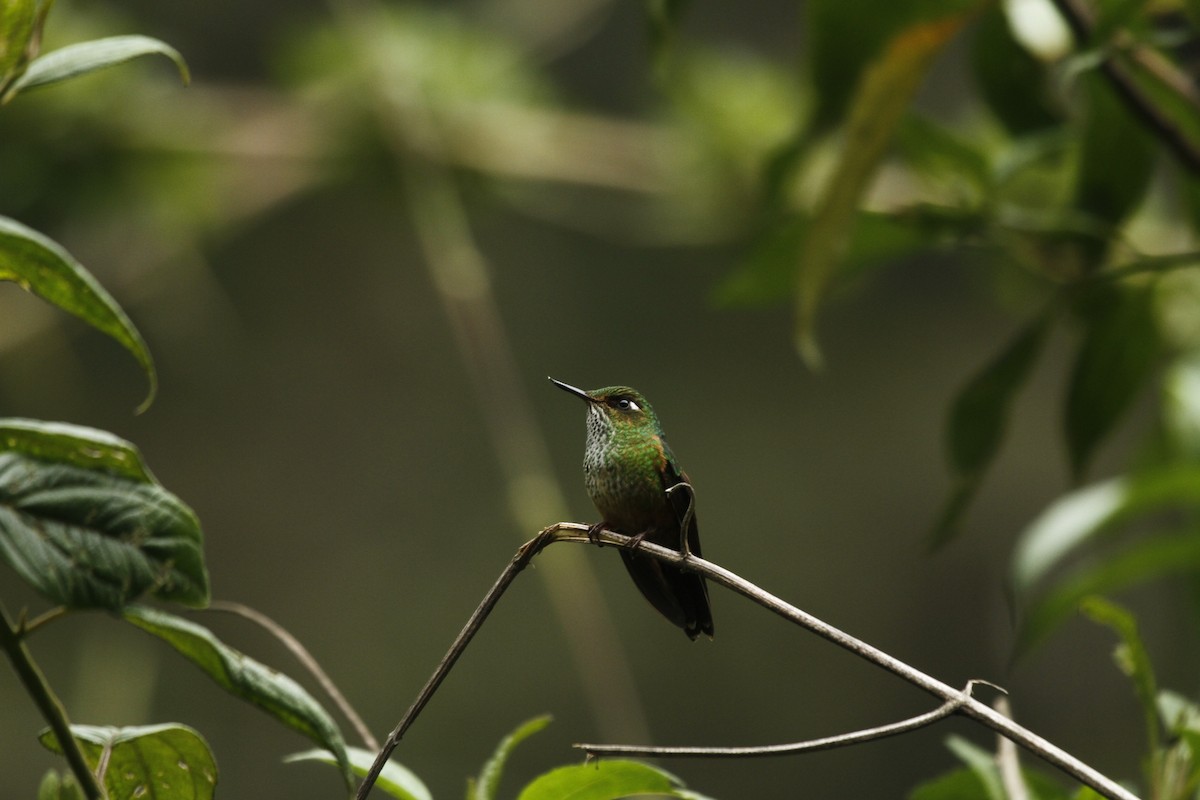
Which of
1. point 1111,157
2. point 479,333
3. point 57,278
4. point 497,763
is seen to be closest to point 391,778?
point 497,763

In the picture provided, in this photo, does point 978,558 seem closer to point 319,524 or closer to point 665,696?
point 665,696

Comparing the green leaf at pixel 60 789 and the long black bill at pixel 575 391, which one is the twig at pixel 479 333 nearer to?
the long black bill at pixel 575 391

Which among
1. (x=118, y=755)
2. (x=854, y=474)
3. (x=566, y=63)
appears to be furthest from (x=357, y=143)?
(x=854, y=474)

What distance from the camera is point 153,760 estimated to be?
1.89 ft

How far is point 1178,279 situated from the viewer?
160cm

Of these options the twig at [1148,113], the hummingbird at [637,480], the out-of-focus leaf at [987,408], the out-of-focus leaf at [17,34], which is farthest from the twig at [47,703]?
the twig at [1148,113]

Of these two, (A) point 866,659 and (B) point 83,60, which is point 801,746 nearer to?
(A) point 866,659

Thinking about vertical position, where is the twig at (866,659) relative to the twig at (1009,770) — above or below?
above

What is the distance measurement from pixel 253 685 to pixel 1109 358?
853 mm

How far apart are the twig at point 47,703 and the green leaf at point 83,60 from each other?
9.8 inches

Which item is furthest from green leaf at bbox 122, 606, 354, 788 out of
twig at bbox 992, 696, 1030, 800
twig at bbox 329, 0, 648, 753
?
twig at bbox 329, 0, 648, 753

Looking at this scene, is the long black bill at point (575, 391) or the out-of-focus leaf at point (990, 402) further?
the out-of-focus leaf at point (990, 402)

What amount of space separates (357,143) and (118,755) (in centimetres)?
199

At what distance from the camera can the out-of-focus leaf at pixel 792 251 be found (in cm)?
114
